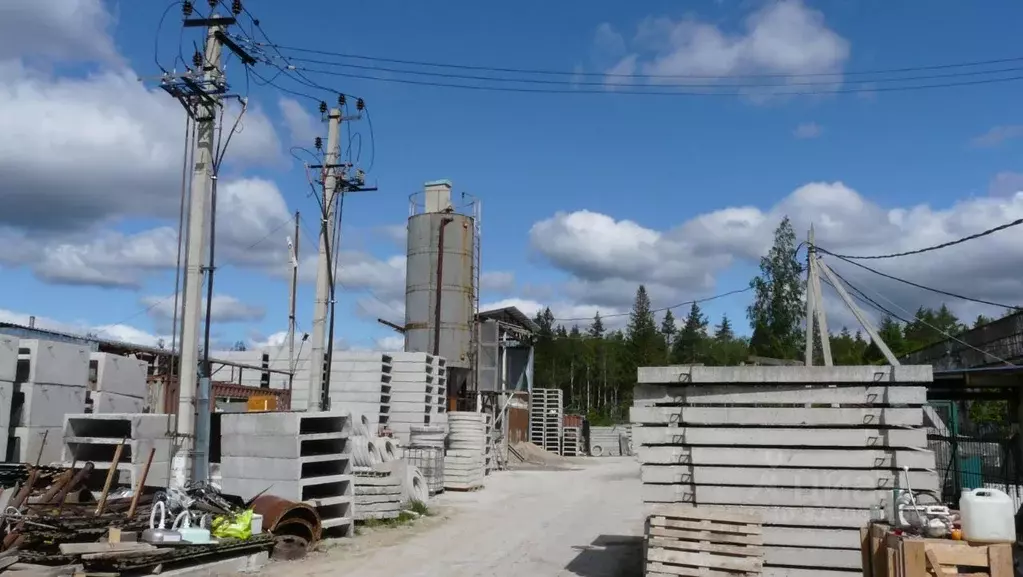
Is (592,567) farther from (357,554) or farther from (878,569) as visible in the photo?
(878,569)

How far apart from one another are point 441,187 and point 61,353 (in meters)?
20.2

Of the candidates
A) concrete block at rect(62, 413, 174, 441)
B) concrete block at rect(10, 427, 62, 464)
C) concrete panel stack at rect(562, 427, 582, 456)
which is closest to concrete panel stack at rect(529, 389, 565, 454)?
concrete panel stack at rect(562, 427, 582, 456)

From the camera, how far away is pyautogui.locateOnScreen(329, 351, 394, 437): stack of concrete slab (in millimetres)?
21547

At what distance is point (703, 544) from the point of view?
902 centimetres

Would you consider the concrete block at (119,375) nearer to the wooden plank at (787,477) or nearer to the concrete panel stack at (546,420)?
the wooden plank at (787,477)

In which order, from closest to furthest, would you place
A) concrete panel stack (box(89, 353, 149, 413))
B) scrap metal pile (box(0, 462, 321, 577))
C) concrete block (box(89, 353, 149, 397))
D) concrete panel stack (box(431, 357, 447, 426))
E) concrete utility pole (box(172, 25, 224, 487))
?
scrap metal pile (box(0, 462, 321, 577)), concrete utility pole (box(172, 25, 224, 487)), concrete panel stack (box(89, 353, 149, 413)), concrete block (box(89, 353, 149, 397)), concrete panel stack (box(431, 357, 447, 426))

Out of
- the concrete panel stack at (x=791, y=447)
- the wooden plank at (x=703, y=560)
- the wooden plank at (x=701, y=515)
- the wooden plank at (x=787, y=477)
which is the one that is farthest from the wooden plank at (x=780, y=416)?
the wooden plank at (x=703, y=560)

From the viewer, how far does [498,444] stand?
110 ft

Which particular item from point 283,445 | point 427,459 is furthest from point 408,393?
point 283,445

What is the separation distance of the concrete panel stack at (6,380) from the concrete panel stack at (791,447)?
31.4 feet

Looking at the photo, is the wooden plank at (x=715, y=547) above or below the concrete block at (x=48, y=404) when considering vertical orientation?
below

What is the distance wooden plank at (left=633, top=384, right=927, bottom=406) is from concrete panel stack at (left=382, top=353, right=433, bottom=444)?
1341cm

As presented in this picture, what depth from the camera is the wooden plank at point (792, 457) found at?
893 centimetres

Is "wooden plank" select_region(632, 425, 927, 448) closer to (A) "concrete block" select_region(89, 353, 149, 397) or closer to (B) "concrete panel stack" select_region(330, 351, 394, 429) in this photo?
(A) "concrete block" select_region(89, 353, 149, 397)
